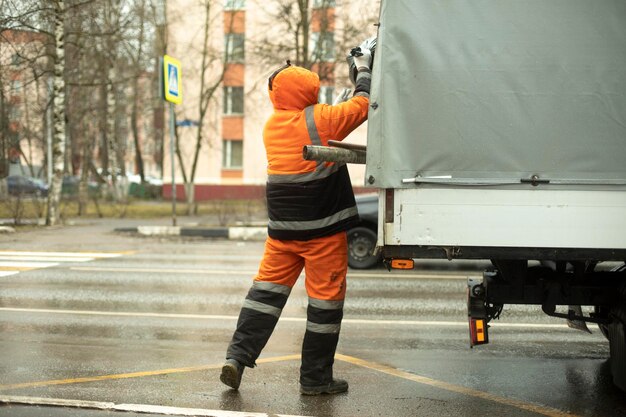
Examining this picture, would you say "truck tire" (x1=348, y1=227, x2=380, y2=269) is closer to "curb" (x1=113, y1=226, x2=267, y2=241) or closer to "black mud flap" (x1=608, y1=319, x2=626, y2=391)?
"curb" (x1=113, y1=226, x2=267, y2=241)

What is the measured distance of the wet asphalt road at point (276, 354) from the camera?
5043 mm

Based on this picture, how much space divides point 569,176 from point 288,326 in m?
3.93

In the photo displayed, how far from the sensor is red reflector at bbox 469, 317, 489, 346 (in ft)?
17.1

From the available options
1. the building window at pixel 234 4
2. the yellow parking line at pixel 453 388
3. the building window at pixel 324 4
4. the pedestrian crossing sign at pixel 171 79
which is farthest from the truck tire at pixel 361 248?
the building window at pixel 234 4

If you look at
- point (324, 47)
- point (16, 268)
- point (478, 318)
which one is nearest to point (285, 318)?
point (478, 318)

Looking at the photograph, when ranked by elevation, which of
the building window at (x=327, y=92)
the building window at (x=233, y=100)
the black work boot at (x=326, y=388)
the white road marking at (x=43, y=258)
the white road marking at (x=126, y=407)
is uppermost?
the building window at (x=233, y=100)

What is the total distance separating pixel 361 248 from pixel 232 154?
106ft

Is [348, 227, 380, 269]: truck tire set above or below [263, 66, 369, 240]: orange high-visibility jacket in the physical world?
below

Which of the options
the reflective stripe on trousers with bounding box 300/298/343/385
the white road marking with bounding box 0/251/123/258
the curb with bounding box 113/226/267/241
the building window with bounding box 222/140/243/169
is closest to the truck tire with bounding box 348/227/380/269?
the white road marking with bounding box 0/251/123/258

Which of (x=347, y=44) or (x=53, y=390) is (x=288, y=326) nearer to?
(x=53, y=390)

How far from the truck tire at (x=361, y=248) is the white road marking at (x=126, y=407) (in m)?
8.28

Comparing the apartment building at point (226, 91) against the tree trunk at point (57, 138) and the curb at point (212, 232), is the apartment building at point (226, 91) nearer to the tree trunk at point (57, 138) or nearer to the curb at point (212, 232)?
the tree trunk at point (57, 138)

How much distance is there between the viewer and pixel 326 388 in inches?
205

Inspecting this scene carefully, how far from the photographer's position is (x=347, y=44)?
24.4m
